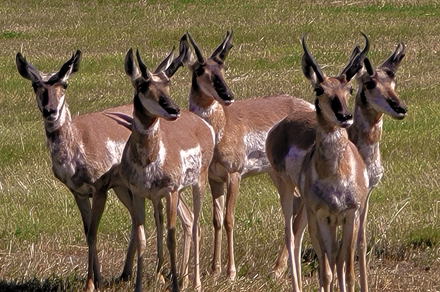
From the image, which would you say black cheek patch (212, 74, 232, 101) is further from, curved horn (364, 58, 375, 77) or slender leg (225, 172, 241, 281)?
curved horn (364, 58, 375, 77)

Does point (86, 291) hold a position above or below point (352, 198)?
below

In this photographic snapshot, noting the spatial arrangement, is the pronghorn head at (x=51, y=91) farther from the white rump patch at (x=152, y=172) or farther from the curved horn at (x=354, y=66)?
the curved horn at (x=354, y=66)

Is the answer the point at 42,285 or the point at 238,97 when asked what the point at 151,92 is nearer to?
the point at 42,285

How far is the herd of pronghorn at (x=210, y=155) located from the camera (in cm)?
692

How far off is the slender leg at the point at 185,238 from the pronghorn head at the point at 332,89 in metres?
1.82

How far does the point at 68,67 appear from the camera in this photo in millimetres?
7969

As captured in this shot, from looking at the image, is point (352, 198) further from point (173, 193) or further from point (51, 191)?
point (51, 191)

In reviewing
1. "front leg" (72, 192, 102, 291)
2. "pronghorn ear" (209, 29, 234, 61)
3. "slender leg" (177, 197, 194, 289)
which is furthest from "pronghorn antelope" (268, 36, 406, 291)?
"pronghorn ear" (209, 29, 234, 61)

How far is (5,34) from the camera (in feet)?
81.8

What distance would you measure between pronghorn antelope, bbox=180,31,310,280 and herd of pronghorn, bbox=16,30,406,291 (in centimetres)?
1

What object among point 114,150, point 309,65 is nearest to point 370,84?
point 309,65

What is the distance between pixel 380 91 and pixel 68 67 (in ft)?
7.89

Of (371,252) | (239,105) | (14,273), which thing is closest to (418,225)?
(371,252)

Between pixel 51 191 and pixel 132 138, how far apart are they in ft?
11.2
